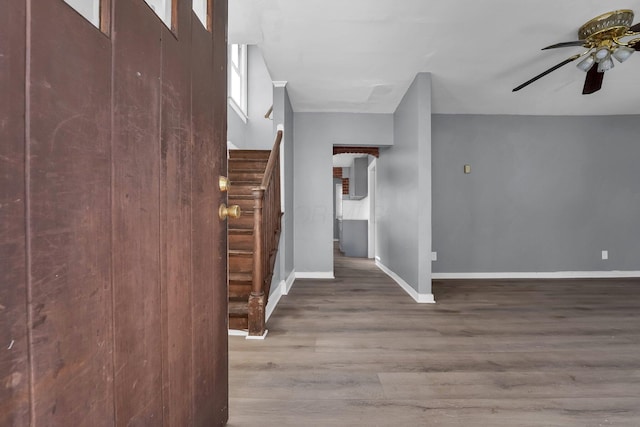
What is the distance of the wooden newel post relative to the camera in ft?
7.27

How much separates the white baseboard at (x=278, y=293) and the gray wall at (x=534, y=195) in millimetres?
2112

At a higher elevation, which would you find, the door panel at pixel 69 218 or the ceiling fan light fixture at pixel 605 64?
the ceiling fan light fixture at pixel 605 64

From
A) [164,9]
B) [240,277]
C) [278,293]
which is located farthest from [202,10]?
[278,293]

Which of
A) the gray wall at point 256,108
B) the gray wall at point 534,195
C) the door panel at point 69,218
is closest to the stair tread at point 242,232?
the door panel at point 69,218

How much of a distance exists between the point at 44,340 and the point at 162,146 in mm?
469

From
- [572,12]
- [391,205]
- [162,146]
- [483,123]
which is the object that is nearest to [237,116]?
[391,205]

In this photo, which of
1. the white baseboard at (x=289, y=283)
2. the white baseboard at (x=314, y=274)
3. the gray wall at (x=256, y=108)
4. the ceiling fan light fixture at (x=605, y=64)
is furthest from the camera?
the gray wall at (x=256, y=108)

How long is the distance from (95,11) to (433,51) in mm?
2919

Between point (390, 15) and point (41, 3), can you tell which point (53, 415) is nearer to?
point (41, 3)

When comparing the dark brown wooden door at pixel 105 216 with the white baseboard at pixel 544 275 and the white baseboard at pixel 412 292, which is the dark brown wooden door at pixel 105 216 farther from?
the white baseboard at pixel 544 275

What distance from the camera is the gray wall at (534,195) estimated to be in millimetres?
→ 4305

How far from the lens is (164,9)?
79 centimetres

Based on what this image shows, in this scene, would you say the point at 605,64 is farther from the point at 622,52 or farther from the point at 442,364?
the point at 442,364

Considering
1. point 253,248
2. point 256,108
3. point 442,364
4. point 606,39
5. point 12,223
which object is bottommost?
point 442,364
